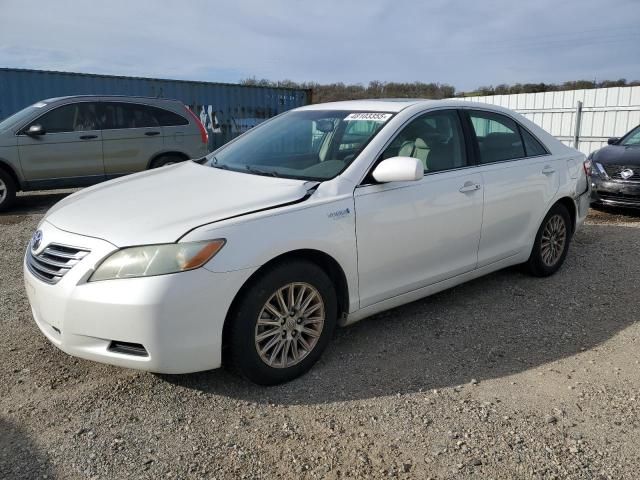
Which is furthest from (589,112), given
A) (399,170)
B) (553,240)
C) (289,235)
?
(289,235)

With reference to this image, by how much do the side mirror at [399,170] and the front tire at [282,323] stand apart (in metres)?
0.72

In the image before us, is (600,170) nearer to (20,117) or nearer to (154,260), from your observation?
(154,260)

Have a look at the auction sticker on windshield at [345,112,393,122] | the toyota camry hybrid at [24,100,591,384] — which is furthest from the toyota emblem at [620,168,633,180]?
the auction sticker on windshield at [345,112,393,122]

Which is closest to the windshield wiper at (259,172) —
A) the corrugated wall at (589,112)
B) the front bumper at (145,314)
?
the front bumper at (145,314)

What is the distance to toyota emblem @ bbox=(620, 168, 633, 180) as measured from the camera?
8195 millimetres

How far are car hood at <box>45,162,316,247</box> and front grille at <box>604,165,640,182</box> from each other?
669 centimetres

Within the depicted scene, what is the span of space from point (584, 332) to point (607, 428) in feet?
4.29

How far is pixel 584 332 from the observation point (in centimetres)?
407

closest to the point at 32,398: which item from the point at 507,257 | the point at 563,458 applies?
the point at 563,458

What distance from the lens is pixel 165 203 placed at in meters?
3.23

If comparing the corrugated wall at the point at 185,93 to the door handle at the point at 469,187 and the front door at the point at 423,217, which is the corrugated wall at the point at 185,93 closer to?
the front door at the point at 423,217

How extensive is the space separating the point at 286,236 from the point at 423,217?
1140 millimetres

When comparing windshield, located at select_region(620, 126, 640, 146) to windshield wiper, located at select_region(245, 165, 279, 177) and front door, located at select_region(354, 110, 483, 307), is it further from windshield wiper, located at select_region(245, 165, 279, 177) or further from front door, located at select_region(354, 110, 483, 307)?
windshield wiper, located at select_region(245, 165, 279, 177)

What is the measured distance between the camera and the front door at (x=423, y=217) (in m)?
3.50
